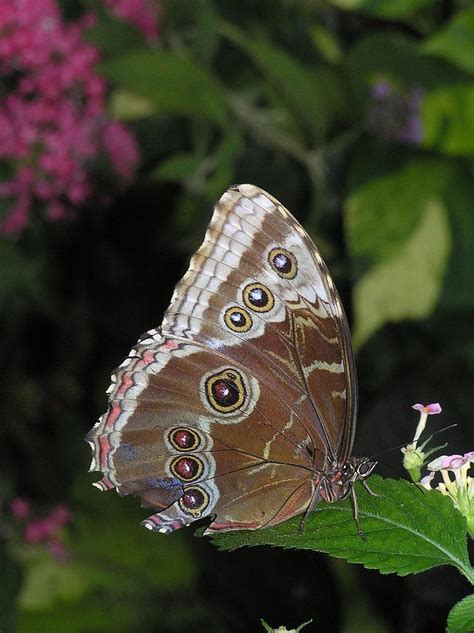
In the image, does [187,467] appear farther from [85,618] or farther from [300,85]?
[85,618]

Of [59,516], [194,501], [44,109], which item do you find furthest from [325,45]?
[194,501]

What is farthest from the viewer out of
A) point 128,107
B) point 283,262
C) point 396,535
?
point 128,107

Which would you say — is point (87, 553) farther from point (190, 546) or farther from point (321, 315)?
point (321, 315)

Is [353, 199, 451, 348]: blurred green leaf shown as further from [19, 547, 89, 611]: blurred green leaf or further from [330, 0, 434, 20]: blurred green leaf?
[19, 547, 89, 611]: blurred green leaf

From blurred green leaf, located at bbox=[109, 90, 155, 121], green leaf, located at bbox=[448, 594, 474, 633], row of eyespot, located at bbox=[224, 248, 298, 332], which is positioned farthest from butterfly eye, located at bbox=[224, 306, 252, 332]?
blurred green leaf, located at bbox=[109, 90, 155, 121]

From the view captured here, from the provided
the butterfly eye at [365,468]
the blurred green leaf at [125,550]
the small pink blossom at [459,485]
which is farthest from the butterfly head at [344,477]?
the blurred green leaf at [125,550]
